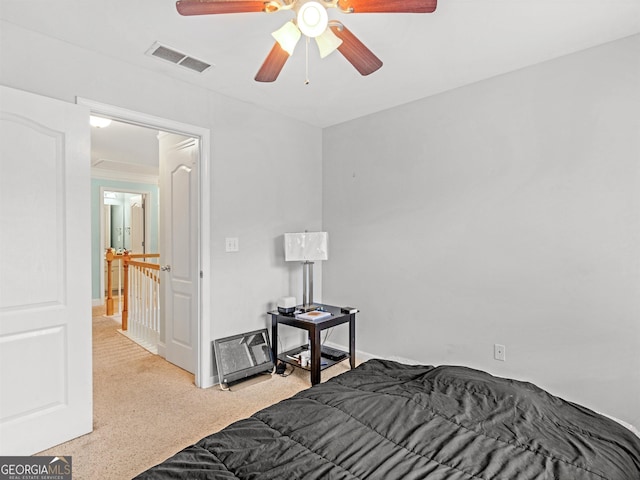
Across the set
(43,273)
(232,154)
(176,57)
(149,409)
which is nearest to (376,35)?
(176,57)

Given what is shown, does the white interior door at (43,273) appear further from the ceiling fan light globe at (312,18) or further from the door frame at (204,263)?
the ceiling fan light globe at (312,18)

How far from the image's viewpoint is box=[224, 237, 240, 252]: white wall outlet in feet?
9.95

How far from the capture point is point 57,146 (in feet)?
6.83

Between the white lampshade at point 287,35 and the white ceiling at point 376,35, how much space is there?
38 centimetres

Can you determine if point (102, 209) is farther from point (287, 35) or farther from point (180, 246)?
point (287, 35)

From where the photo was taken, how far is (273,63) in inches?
72.6

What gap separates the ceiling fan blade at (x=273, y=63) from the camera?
5.77 feet

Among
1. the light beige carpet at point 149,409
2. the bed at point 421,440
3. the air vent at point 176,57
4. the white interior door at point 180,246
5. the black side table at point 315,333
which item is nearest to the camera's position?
the bed at point 421,440

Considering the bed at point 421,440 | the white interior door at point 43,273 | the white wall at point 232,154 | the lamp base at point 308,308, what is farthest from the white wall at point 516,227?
the white interior door at point 43,273

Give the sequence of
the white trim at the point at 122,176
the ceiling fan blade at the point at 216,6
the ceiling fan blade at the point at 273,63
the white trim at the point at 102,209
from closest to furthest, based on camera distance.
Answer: the ceiling fan blade at the point at 216,6 → the ceiling fan blade at the point at 273,63 → the white trim at the point at 122,176 → the white trim at the point at 102,209

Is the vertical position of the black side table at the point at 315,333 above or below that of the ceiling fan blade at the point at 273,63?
below

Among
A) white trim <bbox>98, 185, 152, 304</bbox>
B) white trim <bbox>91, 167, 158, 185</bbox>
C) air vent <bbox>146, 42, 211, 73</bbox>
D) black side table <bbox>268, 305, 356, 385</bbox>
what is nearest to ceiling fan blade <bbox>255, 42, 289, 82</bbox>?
air vent <bbox>146, 42, 211, 73</bbox>

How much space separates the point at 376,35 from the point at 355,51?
0.51 meters

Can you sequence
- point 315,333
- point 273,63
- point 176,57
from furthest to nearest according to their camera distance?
point 315,333 < point 176,57 < point 273,63
